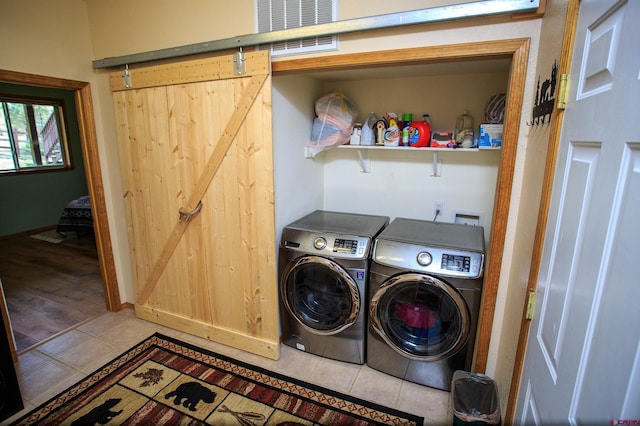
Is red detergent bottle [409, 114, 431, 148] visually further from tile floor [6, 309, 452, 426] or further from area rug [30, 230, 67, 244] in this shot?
area rug [30, 230, 67, 244]

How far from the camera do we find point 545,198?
1.04 metres

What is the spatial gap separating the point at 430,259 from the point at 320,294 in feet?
2.63

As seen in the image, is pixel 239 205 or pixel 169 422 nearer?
pixel 169 422

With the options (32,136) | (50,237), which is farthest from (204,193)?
(32,136)

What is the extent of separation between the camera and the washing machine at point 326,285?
1.98m

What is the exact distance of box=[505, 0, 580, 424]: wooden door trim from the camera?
0.94m

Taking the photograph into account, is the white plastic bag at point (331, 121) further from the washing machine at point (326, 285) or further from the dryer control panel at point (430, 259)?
the dryer control panel at point (430, 259)

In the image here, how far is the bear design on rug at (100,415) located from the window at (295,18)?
2.25 metres

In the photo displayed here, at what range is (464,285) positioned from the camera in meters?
1.72

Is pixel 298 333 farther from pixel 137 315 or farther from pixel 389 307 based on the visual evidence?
pixel 137 315

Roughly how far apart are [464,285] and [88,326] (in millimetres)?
2900

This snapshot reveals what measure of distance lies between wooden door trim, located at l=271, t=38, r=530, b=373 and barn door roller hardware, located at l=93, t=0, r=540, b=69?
118mm

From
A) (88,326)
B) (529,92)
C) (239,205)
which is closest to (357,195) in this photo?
(239,205)

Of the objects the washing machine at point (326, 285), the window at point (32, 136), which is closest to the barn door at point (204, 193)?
the washing machine at point (326, 285)
